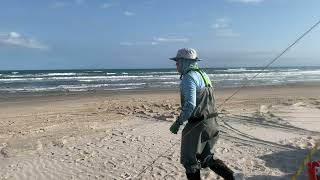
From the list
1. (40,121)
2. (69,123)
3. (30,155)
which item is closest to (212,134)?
(30,155)

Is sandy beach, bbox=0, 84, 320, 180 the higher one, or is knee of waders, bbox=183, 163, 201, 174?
knee of waders, bbox=183, 163, 201, 174

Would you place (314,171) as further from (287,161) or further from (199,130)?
(287,161)

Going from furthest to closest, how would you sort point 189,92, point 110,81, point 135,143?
point 110,81 → point 135,143 → point 189,92

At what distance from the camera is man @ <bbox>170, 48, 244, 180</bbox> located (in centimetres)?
500

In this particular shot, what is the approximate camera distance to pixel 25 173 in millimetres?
7141

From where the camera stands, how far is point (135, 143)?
350 inches

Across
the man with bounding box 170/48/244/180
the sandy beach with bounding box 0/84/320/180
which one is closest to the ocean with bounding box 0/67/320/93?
the sandy beach with bounding box 0/84/320/180

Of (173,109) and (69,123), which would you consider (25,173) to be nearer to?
(69,123)

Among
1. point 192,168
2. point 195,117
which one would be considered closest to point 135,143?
point 192,168

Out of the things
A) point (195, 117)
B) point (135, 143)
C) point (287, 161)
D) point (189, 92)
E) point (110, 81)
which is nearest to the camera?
point (189, 92)

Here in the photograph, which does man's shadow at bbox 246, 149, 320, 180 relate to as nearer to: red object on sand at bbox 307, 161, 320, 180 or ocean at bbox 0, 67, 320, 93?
red object on sand at bbox 307, 161, 320, 180

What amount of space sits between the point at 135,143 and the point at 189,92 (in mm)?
4180

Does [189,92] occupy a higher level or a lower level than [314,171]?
higher

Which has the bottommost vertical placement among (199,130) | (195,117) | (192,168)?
(192,168)
